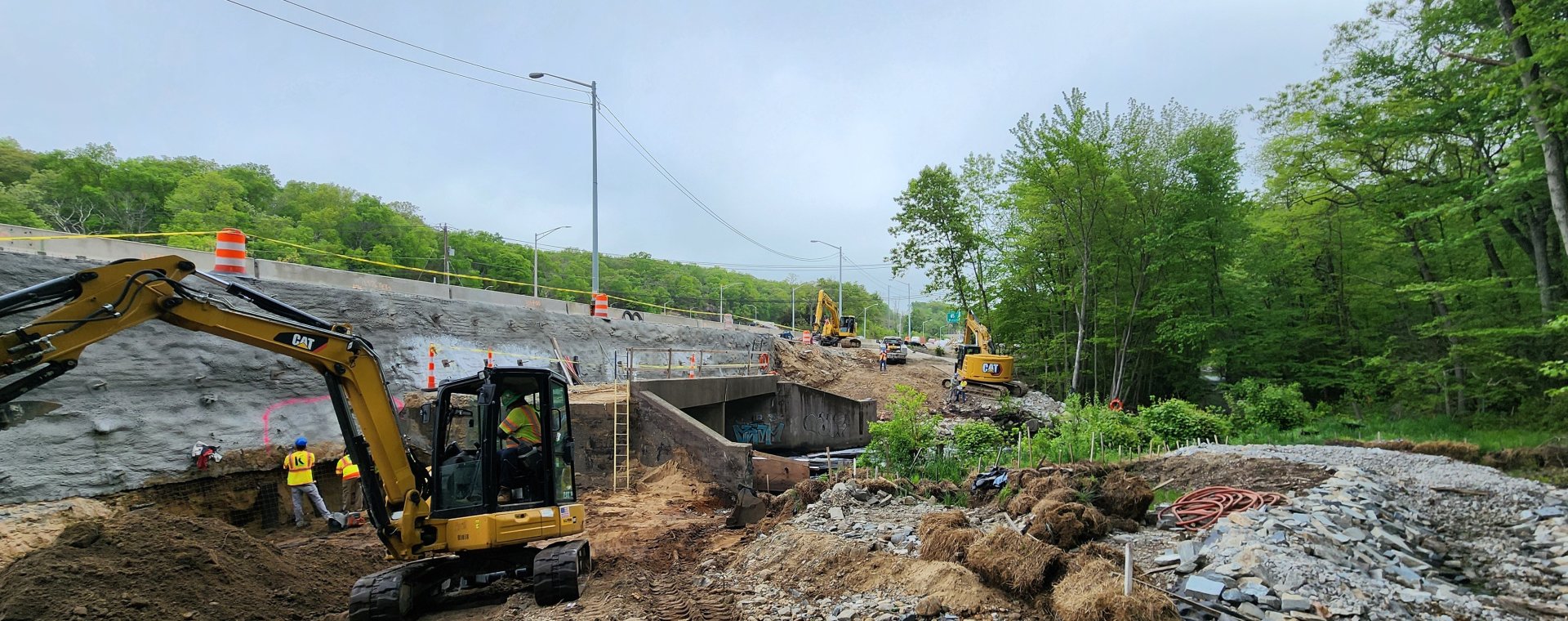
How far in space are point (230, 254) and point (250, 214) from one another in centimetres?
3971

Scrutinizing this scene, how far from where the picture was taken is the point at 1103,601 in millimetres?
4492

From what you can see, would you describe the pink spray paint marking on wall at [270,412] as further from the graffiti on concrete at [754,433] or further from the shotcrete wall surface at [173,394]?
the graffiti on concrete at [754,433]

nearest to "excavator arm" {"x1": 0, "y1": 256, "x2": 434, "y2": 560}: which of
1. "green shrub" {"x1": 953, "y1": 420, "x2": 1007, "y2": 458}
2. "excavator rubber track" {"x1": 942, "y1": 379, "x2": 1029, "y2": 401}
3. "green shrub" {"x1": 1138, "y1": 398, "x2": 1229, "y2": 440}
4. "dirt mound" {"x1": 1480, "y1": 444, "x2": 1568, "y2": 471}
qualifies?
"green shrub" {"x1": 953, "y1": 420, "x2": 1007, "y2": 458}

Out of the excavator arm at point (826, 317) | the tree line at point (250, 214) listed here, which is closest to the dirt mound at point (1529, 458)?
the tree line at point (250, 214)

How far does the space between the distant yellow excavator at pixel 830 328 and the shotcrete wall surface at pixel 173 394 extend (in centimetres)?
2823

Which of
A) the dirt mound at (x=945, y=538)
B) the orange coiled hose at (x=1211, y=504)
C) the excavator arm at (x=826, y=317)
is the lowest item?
the orange coiled hose at (x=1211, y=504)

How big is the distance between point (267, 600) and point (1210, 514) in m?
10.6

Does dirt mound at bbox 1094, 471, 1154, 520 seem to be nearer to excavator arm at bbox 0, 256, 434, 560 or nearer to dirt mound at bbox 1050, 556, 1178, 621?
dirt mound at bbox 1050, 556, 1178, 621

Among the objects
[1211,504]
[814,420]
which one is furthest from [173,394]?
[814,420]

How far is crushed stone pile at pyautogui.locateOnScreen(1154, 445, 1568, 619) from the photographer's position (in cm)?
516

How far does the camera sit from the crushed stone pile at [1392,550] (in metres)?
5.16

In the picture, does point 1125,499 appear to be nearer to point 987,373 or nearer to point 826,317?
point 987,373

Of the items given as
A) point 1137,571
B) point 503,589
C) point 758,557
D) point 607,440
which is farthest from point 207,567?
point 1137,571

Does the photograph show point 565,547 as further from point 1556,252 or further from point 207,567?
point 1556,252
